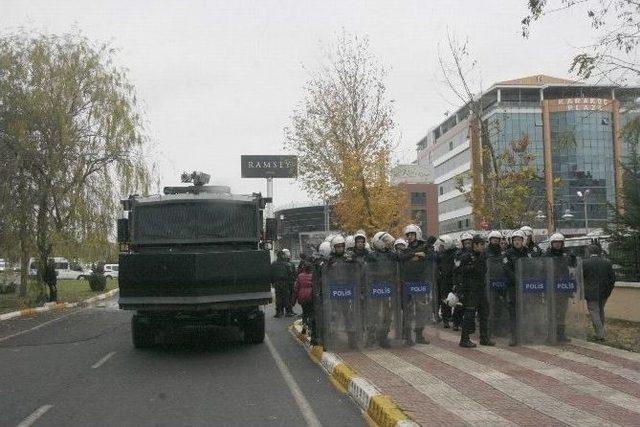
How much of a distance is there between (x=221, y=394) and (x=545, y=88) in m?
76.2

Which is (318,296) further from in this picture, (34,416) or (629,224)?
(629,224)

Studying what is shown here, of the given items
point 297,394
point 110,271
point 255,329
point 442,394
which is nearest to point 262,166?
point 255,329

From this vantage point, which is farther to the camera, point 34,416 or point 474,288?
point 474,288

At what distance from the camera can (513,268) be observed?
12.1 meters

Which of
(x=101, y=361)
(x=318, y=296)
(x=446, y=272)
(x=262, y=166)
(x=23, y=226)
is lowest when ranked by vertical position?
(x=101, y=361)

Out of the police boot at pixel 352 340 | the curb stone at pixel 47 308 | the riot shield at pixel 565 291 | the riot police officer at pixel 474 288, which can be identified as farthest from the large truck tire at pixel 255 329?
the curb stone at pixel 47 308

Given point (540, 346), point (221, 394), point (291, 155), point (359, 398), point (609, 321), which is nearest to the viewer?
point (359, 398)

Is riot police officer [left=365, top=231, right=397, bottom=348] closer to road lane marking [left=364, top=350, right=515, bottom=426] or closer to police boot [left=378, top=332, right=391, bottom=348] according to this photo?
police boot [left=378, top=332, right=391, bottom=348]

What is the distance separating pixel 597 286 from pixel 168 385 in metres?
7.49

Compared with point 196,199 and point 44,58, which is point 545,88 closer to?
point 44,58

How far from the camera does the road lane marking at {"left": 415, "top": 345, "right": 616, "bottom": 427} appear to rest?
22.4 feet

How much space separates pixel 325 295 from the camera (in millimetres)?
11906

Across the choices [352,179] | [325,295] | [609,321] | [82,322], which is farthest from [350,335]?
[352,179]

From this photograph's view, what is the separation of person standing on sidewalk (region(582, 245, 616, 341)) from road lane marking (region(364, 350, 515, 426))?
156 inches
